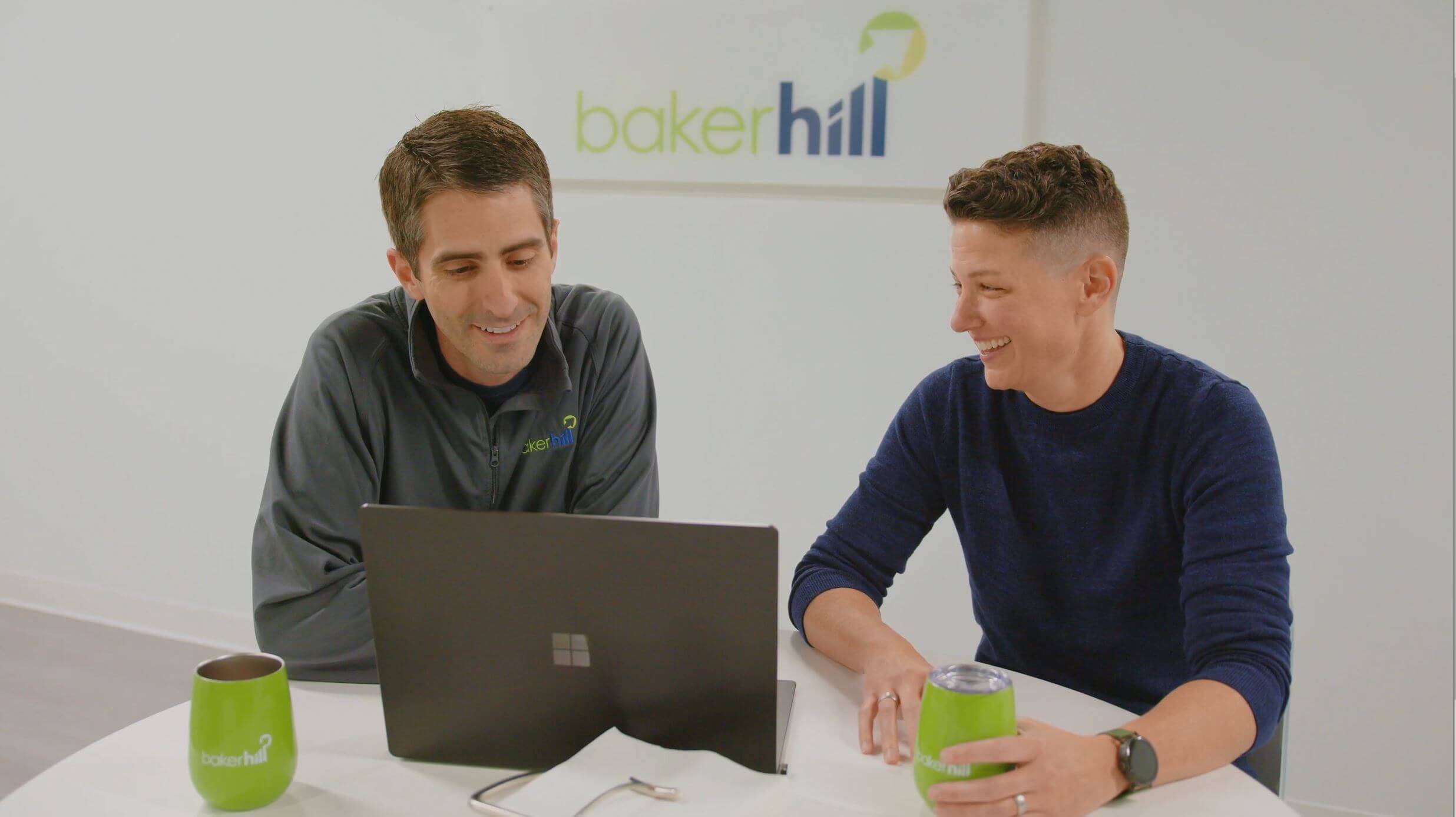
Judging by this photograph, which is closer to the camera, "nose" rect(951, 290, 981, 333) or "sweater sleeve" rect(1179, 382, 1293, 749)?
"sweater sleeve" rect(1179, 382, 1293, 749)

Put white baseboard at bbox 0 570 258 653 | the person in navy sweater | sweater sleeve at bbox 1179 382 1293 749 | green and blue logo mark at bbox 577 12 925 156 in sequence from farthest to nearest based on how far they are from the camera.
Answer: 1. white baseboard at bbox 0 570 258 653
2. green and blue logo mark at bbox 577 12 925 156
3. the person in navy sweater
4. sweater sleeve at bbox 1179 382 1293 749

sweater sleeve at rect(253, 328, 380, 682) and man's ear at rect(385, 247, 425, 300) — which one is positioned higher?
man's ear at rect(385, 247, 425, 300)

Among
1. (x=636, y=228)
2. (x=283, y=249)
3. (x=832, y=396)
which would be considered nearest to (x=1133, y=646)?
(x=832, y=396)

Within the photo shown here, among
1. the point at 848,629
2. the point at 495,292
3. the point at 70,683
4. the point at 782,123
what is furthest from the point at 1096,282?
the point at 70,683

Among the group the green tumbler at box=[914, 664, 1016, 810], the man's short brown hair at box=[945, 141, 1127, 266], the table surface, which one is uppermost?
the man's short brown hair at box=[945, 141, 1127, 266]

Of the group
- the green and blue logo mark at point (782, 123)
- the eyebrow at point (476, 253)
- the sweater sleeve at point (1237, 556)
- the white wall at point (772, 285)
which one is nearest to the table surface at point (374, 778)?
the sweater sleeve at point (1237, 556)

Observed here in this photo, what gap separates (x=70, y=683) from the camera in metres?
3.48

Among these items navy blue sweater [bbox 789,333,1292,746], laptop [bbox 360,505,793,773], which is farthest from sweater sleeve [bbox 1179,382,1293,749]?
laptop [bbox 360,505,793,773]

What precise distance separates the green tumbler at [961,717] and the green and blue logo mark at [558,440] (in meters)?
0.86

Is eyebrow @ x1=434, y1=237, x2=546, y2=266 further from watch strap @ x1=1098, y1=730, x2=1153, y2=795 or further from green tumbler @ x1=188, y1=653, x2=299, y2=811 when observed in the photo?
watch strap @ x1=1098, y1=730, x2=1153, y2=795

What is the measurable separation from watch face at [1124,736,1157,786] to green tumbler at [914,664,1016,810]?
0.50 ft

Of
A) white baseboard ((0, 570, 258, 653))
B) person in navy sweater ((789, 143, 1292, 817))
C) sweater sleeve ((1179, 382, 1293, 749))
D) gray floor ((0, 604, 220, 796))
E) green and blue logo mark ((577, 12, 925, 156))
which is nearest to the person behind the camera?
sweater sleeve ((1179, 382, 1293, 749))

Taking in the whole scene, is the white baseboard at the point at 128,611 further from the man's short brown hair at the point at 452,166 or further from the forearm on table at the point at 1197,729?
the forearm on table at the point at 1197,729

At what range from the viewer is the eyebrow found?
1.61 meters
